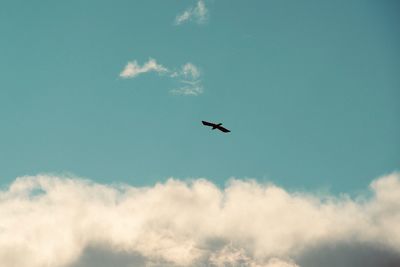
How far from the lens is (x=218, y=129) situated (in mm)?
162125
